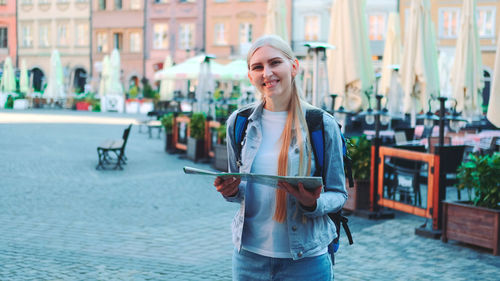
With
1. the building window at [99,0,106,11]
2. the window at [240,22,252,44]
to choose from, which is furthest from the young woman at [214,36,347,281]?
the building window at [99,0,106,11]

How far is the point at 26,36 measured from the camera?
174 feet

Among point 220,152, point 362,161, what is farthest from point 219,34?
point 362,161

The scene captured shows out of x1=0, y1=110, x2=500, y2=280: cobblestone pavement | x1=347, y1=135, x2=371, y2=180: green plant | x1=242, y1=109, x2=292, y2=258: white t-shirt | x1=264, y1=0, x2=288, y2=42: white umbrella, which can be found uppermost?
x1=264, y1=0, x2=288, y2=42: white umbrella

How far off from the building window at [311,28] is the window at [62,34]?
19375mm

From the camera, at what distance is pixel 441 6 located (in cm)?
3778

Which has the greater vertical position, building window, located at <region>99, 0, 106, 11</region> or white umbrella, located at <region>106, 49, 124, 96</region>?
building window, located at <region>99, 0, 106, 11</region>

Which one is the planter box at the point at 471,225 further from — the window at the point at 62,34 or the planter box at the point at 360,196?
the window at the point at 62,34

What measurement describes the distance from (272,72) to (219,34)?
43303 mm

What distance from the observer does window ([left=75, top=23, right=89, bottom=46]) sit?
166ft

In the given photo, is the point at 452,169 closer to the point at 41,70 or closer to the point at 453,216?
the point at 453,216

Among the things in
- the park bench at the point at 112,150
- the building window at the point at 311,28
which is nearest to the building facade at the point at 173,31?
the building window at the point at 311,28

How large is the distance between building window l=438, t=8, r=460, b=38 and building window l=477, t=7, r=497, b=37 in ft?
4.47

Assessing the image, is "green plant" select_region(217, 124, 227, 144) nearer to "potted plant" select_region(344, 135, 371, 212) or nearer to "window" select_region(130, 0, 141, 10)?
"potted plant" select_region(344, 135, 371, 212)

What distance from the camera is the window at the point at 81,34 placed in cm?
5047
